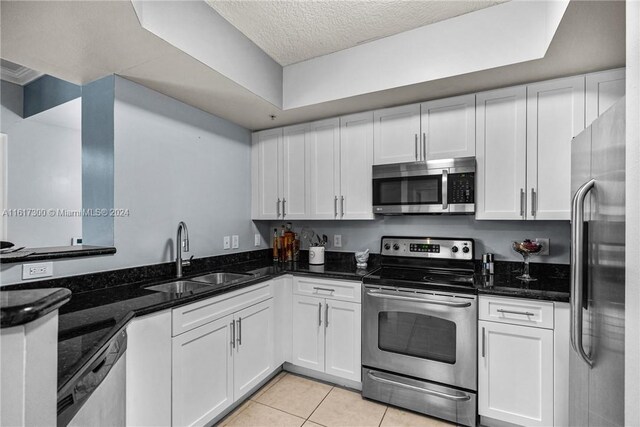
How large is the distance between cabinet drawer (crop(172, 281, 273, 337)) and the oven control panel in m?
1.11

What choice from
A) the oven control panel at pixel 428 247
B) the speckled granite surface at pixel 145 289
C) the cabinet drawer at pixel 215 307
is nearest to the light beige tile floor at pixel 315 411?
the cabinet drawer at pixel 215 307

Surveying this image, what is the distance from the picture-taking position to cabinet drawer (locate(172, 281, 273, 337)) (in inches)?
68.6

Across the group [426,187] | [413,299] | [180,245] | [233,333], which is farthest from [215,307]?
[426,187]

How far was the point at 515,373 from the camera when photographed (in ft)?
6.22

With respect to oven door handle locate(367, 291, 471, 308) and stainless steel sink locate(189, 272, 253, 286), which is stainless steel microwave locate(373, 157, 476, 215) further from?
stainless steel sink locate(189, 272, 253, 286)

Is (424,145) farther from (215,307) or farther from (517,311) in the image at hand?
(215,307)

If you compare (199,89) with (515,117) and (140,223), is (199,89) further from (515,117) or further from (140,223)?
(515,117)

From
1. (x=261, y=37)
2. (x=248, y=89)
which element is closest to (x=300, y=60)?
(x=261, y=37)

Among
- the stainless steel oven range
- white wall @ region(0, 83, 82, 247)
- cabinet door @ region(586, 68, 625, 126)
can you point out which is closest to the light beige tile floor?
the stainless steel oven range

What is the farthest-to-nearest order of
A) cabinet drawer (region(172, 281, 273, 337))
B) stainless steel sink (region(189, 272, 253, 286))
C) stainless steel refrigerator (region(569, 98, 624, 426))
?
stainless steel sink (region(189, 272, 253, 286))
cabinet drawer (region(172, 281, 273, 337))
stainless steel refrigerator (region(569, 98, 624, 426))

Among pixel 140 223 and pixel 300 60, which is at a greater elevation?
pixel 300 60

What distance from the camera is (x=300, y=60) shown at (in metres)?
2.57

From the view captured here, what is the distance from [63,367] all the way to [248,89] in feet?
6.39

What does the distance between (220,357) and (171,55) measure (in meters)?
1.85
